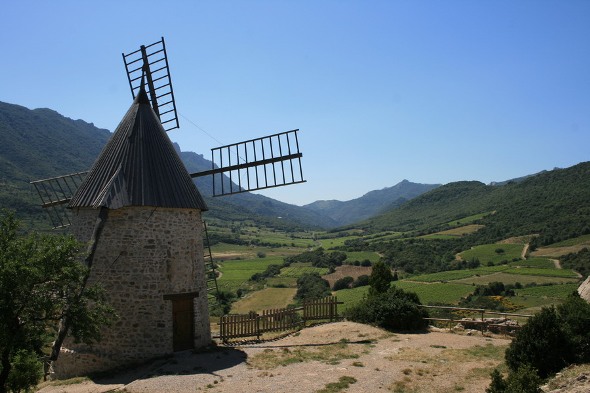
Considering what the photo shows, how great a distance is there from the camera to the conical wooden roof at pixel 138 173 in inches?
554

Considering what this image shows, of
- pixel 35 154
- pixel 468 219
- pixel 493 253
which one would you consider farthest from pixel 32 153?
pixel 468 219

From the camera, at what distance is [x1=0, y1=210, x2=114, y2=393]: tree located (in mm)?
9531

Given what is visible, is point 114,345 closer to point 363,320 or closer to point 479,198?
point 363,320

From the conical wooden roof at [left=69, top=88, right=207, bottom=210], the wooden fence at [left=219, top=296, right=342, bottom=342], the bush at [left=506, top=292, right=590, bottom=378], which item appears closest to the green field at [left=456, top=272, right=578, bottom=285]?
the wooden fence at [left=219, top=296, right=342, bottom=342]

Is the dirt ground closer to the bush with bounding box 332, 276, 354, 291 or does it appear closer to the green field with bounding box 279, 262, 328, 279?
the bush with bounding box 332, 276, 354, 291

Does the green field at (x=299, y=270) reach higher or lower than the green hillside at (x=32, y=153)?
lower

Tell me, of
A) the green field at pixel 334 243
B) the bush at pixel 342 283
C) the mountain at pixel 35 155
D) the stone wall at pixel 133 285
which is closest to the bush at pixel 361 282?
the bush at pixel 342 283

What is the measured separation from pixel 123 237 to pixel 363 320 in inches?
407

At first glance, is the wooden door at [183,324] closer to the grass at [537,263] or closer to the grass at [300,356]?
the grass at [300,356]

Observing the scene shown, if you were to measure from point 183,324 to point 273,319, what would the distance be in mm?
4665

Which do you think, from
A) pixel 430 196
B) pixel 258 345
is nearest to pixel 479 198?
pixel 430 196

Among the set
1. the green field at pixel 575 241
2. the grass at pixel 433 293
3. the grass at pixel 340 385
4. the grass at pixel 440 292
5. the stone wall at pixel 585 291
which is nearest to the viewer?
the grass at pixel 340 385

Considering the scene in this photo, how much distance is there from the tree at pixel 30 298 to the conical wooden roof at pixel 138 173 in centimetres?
327

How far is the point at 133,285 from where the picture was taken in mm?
13742
